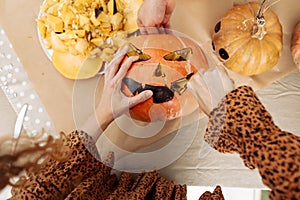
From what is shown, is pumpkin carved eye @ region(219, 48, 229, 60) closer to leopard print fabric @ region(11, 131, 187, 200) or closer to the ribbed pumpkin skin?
the ribbed pumpkin skin

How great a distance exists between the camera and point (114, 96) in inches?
34.1

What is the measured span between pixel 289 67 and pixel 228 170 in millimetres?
311

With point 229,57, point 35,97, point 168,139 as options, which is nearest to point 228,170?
point 168,139

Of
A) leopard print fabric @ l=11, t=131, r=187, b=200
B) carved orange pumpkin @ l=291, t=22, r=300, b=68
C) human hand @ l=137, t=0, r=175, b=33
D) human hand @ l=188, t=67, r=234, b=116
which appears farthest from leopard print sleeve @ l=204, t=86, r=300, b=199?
carved orange pumpkin @ l=291, t=22, r=300, b=68

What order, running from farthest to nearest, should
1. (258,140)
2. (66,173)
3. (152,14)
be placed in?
1. (152,14)
2. (66,173)
3. (258,140)

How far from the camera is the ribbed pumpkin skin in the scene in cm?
98

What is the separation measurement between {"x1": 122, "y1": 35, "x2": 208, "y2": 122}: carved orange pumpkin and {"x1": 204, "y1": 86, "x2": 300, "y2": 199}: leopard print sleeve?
0.20 m

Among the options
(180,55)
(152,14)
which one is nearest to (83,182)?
(180,55)

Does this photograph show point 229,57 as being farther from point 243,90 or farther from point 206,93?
point 243,90

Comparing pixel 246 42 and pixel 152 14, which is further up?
pixel 152 14

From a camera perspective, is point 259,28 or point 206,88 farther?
point 259,28

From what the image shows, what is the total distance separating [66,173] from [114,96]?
0.74 ft

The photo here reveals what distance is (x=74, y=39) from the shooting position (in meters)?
0.94

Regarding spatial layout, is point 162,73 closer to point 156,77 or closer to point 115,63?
point 156,77
